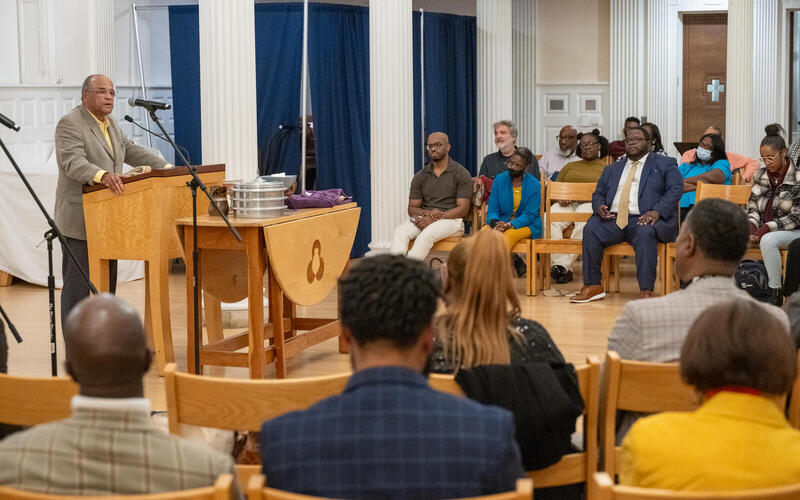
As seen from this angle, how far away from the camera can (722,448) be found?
1748 millimetres

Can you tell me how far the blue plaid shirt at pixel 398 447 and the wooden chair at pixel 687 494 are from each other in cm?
15

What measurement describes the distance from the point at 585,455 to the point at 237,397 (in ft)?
2.75

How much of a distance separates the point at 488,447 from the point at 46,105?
8.21 m

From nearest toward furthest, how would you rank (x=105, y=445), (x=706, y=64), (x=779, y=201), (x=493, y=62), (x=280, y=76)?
(x=105, y=445), (x=779, y=201), (x=280, y=76), (x=493, y=62), (x=706, y=64)

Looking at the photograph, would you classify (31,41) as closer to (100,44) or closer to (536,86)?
(100,44)

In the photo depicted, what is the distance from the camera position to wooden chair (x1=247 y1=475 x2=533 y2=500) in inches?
61.5

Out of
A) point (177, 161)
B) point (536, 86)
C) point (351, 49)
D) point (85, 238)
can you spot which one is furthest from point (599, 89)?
point (85, 238)

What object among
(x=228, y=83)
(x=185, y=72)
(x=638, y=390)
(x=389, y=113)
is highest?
(x=185, y=72)

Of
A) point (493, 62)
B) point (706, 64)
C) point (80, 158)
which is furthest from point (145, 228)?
point (706, 64)

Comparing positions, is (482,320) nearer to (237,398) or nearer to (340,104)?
(237,398)

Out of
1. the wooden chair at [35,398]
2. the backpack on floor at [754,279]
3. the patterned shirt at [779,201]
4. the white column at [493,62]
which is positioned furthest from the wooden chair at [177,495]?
the white column at [493,62]

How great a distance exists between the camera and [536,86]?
12.6m

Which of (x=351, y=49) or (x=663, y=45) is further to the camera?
(x=663, y=45)

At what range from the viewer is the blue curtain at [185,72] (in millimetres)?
9195
